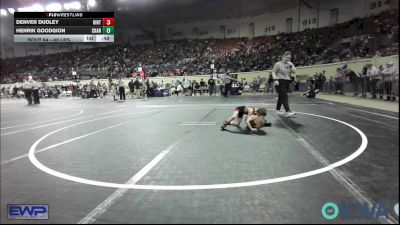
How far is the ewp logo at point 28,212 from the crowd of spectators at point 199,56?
22814 mm

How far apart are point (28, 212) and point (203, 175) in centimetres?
175

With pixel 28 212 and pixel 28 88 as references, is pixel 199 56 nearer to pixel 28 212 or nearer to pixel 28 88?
pixel 28 88

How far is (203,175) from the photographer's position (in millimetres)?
3471

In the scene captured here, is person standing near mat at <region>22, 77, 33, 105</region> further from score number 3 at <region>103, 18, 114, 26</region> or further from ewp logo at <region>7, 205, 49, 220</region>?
ewp logo at <region>7, 205, 49, 220</region>

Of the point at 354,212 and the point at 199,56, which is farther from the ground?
the point at 199,56

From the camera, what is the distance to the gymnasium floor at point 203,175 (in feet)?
7.97

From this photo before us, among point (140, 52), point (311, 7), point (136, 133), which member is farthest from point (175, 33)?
point (136, 133)
